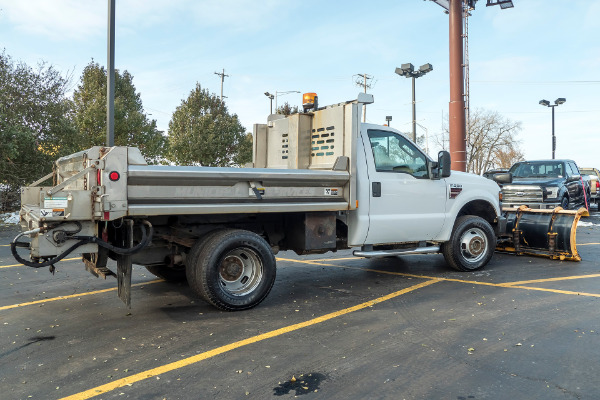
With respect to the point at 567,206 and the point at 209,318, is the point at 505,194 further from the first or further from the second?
the point at 209,318

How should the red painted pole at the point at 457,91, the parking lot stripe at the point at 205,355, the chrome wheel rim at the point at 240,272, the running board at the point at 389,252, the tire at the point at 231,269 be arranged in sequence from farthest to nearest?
the red painted pole at the point at 457,91 → the running board at the point at 389,252 → the chrome wheel rim at the point at 240,272 → the tire at the point at 231,269 → the parking lot stripe at the point at 205,355

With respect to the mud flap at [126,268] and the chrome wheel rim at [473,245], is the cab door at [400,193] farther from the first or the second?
the mud flap at [126,268]

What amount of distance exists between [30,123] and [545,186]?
17.8 meters

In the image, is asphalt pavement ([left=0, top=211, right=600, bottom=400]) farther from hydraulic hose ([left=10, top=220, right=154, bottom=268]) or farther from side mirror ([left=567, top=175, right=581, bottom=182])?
side mirror ([left=567, top=175, right=581, bottom=182])

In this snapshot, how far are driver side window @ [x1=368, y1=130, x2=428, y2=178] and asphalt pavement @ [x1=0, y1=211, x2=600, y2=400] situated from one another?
1.70 meters

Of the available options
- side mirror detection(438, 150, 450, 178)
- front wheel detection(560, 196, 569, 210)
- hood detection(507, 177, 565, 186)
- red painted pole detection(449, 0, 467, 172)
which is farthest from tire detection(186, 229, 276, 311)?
red painted pole detection(449, 0, 467, 172)

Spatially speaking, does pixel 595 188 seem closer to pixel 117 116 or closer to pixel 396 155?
pixel 396 155

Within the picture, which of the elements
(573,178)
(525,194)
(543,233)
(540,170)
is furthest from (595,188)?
(543,233)

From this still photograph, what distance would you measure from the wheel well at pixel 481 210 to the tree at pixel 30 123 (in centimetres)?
1467

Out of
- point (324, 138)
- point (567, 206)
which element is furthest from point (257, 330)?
point (567, 206)

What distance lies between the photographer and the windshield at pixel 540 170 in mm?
15055

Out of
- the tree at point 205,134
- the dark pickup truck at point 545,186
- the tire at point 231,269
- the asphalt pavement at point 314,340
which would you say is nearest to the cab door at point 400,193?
the asphalt pavement at point 314,340

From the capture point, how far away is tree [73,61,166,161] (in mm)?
23484

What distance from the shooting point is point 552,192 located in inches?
550
